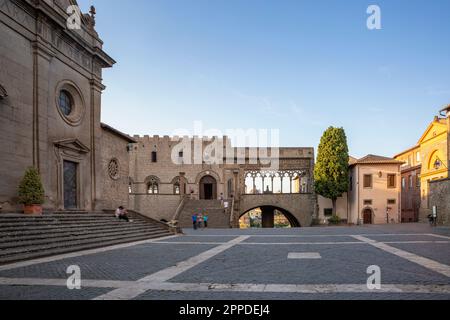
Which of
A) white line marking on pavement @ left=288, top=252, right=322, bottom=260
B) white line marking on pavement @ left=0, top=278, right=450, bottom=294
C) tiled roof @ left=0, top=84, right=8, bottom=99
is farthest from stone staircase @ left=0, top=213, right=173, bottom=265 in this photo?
white line marking on pavement @ left=288, top=252, right=322, bottom=260

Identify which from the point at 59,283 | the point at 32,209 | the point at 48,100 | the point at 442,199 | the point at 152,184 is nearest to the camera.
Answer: the point at 59,283

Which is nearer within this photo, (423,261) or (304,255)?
(423,261)

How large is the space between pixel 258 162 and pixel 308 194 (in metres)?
7.29

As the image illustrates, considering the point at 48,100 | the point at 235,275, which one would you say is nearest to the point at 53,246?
the point at 235,275

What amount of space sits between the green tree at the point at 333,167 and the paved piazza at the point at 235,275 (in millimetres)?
26439

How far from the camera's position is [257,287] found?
6859mm

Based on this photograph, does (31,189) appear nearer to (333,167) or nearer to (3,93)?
(3,93)

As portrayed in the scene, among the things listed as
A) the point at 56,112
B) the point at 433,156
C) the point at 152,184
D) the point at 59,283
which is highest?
the point at 56,112

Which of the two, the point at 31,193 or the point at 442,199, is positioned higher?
the point at 31,193

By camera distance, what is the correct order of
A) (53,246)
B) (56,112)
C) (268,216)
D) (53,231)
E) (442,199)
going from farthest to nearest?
1. (268,216)
2. (442,199)
3. (56,112)
4. (53,231)
5. (53,246)

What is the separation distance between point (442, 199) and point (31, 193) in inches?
1095

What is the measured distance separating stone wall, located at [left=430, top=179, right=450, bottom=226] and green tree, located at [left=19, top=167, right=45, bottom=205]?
88.7 ft
